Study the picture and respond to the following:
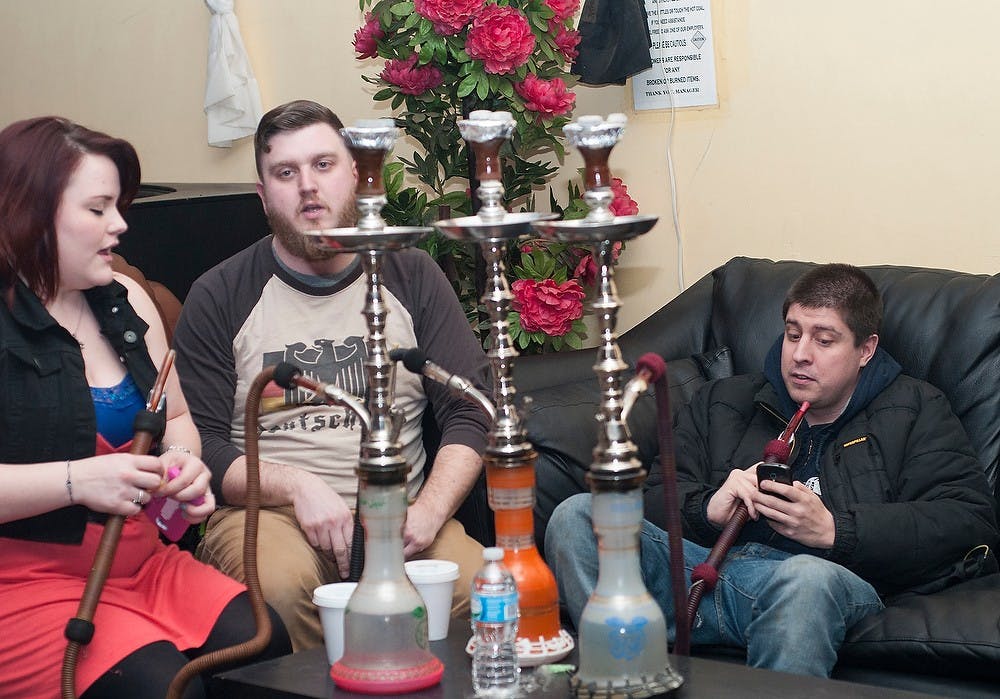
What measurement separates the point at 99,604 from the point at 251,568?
0.32 meters

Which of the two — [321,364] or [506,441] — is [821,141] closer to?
[321,364]

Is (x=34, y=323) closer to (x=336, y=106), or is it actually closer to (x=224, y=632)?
(x=224, y=632)

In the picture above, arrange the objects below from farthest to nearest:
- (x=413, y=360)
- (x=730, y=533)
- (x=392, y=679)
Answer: (x=730, y=533)
(x=413, y=360)
(x=392, y=679)

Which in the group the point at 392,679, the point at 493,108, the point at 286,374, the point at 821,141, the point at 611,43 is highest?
the point at 611,43

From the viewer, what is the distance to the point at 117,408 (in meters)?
2.11

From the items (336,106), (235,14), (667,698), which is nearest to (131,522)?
(667,698)

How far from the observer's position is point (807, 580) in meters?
2.16

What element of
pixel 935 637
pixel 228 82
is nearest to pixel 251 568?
pixel 935 637

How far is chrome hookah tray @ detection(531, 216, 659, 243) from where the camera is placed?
146cm

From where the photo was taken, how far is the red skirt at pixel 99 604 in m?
1.88

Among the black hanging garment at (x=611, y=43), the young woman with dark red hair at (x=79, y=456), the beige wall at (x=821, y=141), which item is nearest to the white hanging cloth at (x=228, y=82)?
the beige wall at (x=821, y=141)

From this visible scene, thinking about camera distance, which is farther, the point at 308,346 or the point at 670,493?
the point at 308,346

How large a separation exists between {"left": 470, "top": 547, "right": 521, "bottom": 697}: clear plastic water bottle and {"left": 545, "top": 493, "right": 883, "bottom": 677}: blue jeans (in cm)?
61

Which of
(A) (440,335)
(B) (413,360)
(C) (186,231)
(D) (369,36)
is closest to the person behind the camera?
(B) (413,360)
